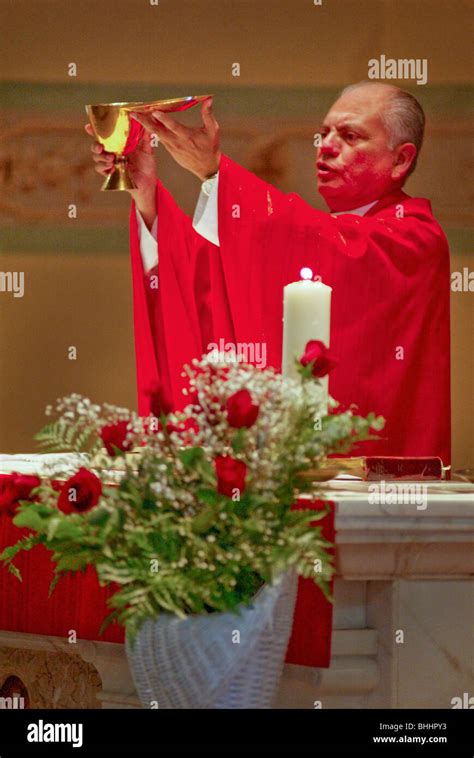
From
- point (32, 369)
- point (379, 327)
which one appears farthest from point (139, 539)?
point (32, 369)

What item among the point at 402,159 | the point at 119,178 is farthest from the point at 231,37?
the point at 119,178

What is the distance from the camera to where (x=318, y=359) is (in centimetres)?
199

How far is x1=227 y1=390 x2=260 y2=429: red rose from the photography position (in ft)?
5.93

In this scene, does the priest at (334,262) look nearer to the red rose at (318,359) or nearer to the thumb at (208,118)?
the thumb at (208,118)

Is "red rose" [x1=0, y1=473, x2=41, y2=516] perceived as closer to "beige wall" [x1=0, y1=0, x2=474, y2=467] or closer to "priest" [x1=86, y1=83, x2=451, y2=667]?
"priest" [x1=86, y1=83, x2=451, y2=667]

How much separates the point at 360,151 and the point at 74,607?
217cm

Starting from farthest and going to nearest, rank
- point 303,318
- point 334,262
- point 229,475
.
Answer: point 334,262 < point 303,318 < point 229,475

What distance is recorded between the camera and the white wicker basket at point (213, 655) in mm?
1840

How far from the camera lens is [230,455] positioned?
1874 mm

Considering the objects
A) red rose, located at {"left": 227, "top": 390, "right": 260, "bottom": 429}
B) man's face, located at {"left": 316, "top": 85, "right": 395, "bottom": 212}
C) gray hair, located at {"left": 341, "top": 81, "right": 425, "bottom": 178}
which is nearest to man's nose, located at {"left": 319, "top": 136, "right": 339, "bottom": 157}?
man's face, located at {"left": 316, "top": 85, "right": 395, "bottom": 212}

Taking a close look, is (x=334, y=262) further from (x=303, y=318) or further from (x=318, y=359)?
(x=318, y=359)

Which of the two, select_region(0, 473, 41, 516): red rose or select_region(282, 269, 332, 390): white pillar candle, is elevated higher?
select_region(282, 269, 332, 390): white pillar candle

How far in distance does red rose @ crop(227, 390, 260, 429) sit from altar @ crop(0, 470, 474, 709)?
0.27 meters

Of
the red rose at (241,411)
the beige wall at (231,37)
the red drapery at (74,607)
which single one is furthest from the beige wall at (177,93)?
the red rose at (241,411)
